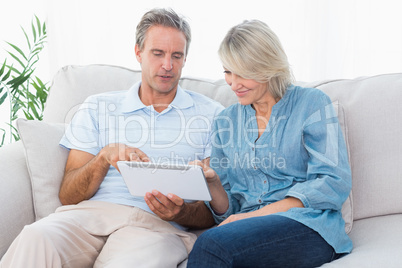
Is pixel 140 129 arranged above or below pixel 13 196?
above

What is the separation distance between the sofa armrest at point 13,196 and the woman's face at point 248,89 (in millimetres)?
831

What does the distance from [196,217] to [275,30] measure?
1443 mm

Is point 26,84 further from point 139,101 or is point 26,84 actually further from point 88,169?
point 88,169

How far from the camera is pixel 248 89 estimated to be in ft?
5.25

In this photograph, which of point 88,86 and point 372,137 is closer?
point 372,137

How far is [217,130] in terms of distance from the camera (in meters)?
1.72

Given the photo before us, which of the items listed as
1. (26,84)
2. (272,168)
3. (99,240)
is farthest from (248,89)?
(26,84)

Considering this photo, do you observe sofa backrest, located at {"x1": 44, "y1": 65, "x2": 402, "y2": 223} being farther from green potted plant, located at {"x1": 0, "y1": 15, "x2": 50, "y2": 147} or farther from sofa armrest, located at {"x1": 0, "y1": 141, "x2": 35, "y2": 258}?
green potted plant, located at {"x1": 0, "y1": 15, "x2": 50, "y2": 147}

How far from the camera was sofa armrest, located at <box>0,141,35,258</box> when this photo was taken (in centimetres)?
154

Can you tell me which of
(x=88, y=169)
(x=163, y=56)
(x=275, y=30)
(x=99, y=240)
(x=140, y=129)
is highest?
(x=275, y=30)

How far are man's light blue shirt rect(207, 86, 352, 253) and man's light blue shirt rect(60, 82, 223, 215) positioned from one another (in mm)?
117

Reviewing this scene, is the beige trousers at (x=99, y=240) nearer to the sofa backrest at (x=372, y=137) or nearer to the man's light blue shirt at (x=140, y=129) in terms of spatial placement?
the man's light blue shirt at (x=140, y=129)

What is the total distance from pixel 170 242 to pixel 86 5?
6.04 feet

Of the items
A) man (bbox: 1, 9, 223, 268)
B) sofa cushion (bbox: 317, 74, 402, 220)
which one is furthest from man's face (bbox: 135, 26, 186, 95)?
sofa cushion (bbox: 317, 74, 402, 220)
